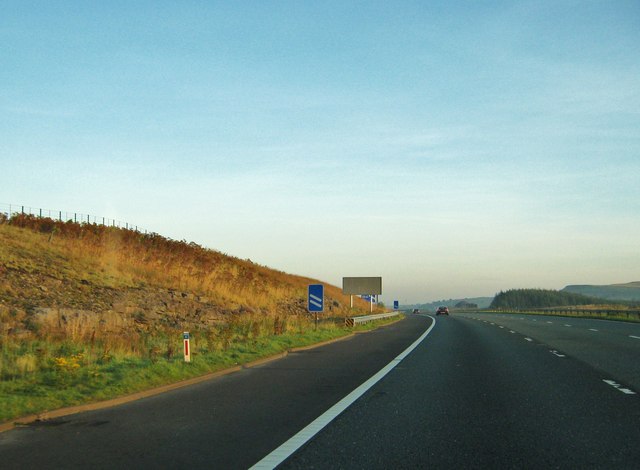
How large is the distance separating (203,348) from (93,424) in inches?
364

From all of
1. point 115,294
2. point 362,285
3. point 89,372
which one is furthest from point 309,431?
point 362,285

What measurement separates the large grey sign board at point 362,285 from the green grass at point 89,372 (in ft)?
147

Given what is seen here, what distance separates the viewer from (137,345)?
727 inches

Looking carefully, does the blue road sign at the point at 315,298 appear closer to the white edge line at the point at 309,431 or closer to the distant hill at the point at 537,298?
the white edge line at the point at 309,431

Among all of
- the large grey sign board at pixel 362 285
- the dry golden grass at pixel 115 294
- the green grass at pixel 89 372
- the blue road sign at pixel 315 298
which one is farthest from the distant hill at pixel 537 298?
the green grass at pixel 89 372

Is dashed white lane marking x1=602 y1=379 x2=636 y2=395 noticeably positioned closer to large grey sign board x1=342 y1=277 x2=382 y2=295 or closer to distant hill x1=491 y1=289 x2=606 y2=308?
large grey sign board x1=342 y1=277 x2=382 y2=295

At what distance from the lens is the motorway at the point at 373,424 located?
635 centimetres

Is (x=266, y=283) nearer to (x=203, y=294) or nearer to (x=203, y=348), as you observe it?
(x=203, y=294)

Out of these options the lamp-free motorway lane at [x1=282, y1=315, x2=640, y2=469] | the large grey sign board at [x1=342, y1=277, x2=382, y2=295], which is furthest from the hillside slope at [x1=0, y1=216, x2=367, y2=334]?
the lamp-free motorway lane at [x1=282, y1=315, x2=640, y2=469]

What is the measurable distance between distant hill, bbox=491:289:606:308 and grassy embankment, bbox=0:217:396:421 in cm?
11394

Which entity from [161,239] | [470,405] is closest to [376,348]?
[470,405]

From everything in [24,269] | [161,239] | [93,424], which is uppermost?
[161,239]

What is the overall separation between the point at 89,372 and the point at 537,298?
162777 millimetres

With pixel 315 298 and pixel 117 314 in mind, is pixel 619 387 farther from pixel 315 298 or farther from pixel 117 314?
pixel 117 314
